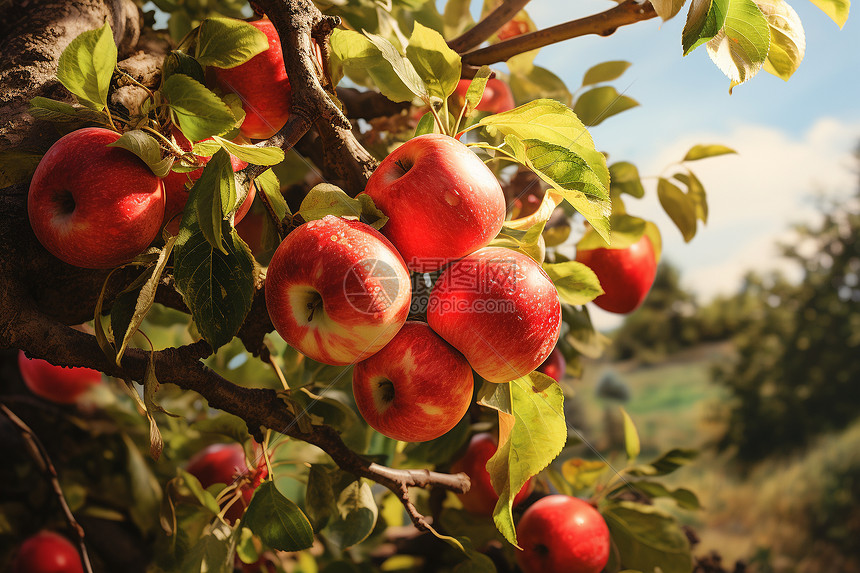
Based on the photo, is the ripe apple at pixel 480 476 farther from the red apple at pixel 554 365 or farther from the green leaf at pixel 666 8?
the green leaf at pixel 666 8

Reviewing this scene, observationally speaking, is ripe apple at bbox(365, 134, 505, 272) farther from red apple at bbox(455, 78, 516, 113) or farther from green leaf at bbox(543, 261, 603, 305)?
red apple at bbox(455, 78, 516, 113)

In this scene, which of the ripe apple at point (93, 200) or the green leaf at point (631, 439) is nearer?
the ripe apple at point (93, 200)

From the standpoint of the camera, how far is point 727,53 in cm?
35

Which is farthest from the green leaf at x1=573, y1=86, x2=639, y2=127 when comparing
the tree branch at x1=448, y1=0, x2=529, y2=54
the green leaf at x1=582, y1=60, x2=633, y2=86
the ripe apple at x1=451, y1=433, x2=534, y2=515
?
the ripe apple at x1=451, y1=433, x2=534, y2=515

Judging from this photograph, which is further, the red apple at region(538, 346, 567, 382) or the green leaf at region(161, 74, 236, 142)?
the red apple at region(538, 346, 567, 382)

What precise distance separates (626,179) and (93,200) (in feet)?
1.68

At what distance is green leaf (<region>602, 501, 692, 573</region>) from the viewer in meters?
0.59

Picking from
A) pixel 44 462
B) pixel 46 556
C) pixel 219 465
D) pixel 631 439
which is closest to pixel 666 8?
pixel 631 439

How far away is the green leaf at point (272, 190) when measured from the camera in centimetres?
33

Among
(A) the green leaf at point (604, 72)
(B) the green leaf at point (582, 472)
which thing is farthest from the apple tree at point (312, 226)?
(A) the green leaf at point (604, 72)

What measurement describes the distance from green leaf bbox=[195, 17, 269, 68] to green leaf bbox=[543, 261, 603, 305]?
0.24 m

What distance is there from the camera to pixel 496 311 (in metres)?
0.31

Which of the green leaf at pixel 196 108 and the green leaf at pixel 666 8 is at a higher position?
the green leaf at pixel 666 8

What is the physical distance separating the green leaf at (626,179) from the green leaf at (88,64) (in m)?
0.49
